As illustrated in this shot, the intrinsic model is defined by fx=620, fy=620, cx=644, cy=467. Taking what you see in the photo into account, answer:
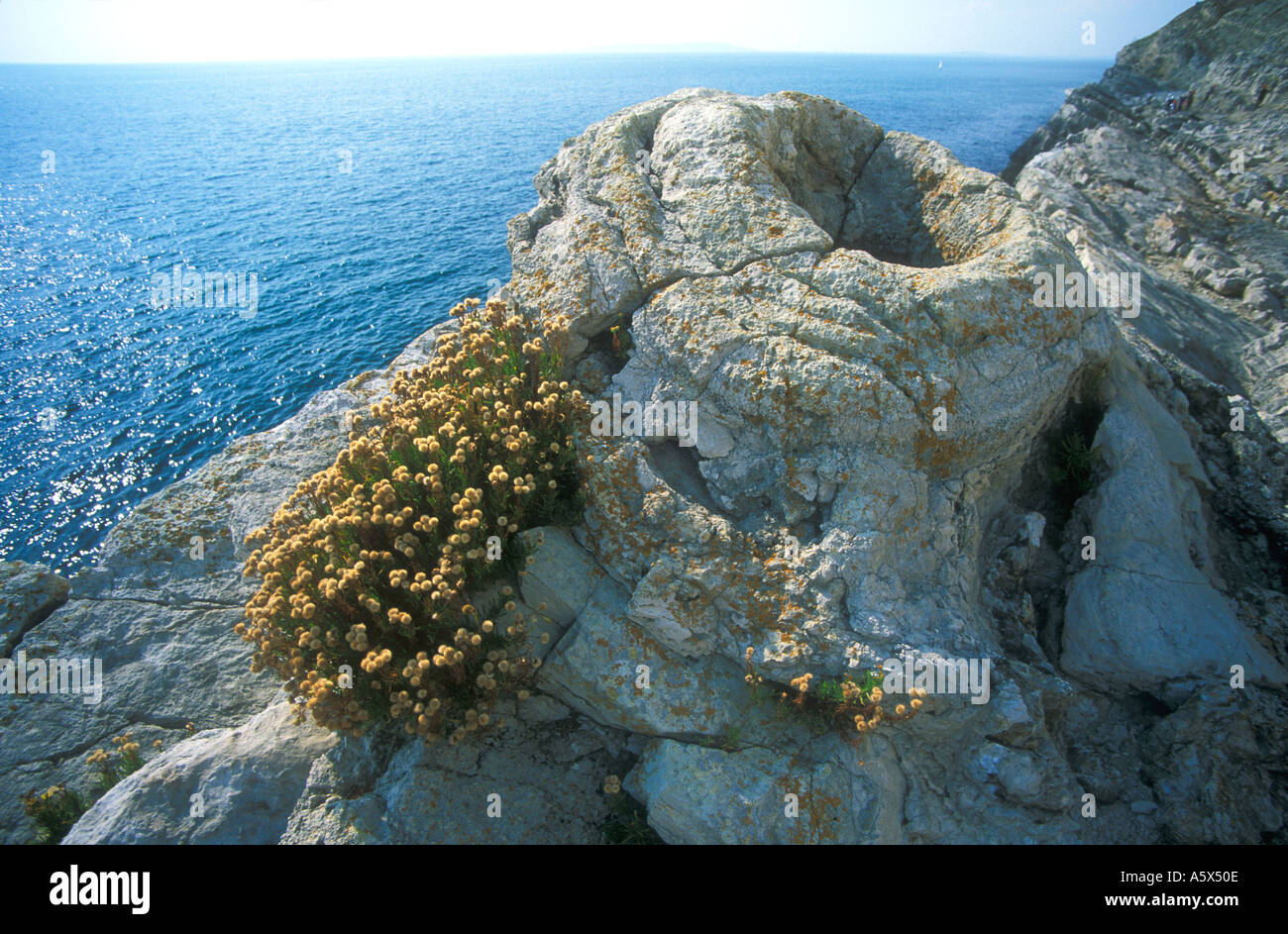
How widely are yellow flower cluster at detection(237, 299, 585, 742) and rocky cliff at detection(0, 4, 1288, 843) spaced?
0.67m

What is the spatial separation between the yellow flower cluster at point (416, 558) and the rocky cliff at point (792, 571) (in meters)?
0.67

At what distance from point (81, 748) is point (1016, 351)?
46.3 feet

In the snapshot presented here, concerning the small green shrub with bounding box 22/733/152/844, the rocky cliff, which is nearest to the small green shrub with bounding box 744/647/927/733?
the rocky cliff

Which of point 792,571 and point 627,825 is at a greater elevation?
point 792,571

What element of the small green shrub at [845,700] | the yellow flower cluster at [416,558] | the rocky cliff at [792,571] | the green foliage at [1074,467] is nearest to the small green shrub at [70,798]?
the rocky cliff at [792,571]

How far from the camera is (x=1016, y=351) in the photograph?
28.4 feet

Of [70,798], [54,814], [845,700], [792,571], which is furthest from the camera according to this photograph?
[70,798]

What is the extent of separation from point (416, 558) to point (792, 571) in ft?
14.4

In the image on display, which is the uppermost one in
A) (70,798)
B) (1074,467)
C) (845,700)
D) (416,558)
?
(1074,467)

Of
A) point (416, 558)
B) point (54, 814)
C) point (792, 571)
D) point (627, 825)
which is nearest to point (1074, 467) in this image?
point (792, 571)

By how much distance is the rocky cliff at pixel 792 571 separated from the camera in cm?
709

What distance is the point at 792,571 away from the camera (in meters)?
7.45

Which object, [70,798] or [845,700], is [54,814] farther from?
[845,700]
